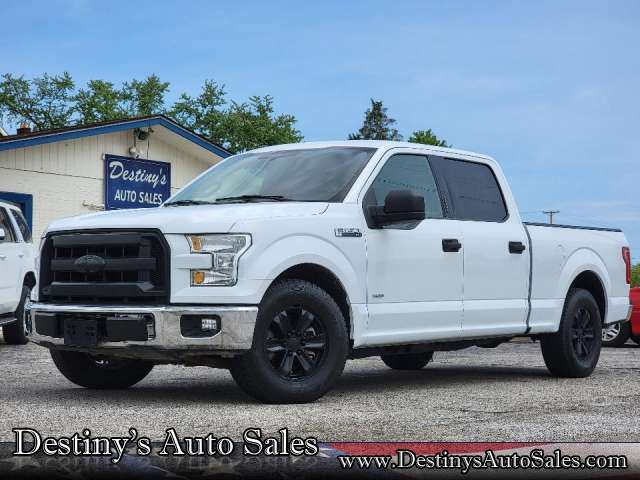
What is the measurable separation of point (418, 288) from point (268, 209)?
1.60 m

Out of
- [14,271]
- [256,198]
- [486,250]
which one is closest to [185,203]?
[256,198]

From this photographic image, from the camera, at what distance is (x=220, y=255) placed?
7289mm

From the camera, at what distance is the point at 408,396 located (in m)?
8.55

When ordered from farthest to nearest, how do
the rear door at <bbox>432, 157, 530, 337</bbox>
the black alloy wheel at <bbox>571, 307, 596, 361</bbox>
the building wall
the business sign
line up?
the business sign → the building wall → the black alloy wheel at <bbox>571, 307, 596, 361</bbox> → the rear door at <bbox>432, 157, 530, 337</bbox>

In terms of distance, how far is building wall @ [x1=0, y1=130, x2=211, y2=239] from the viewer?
22562mm

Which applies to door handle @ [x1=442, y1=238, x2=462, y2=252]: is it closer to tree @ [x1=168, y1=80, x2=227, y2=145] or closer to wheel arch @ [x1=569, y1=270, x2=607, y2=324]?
wheel arch @ [x1=569, y1=270, x2=607, y2=324]

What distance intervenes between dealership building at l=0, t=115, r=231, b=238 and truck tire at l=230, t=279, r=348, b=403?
A: 15.2 meters

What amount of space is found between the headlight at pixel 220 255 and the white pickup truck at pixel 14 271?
7395mm

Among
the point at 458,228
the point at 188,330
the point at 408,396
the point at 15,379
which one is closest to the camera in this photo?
the point at 188,330

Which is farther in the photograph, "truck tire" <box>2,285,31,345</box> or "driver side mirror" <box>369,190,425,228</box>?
"truck tire" <box>2,285,31,345</box>

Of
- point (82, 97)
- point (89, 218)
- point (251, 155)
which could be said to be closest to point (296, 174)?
point (251, 155)

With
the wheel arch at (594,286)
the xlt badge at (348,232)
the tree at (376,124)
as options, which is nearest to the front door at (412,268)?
the xlt badge at (348,232)

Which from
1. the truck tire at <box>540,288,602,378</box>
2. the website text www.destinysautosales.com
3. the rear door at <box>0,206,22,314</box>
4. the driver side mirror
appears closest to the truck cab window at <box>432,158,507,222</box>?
the driver side mirror

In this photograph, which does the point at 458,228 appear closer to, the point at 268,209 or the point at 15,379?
the point at 268,209
